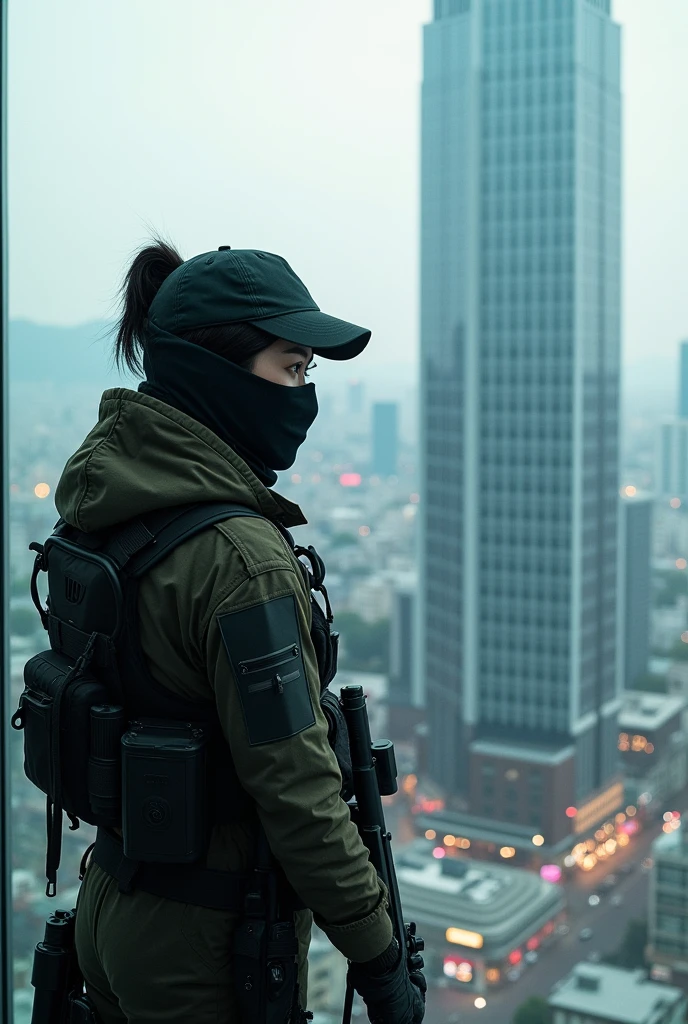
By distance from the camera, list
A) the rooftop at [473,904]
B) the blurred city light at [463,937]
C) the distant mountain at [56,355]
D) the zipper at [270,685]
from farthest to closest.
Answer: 1. the rooftop at [473,904]
2. the blurred city light at [463,937]
3. the distant mountain at [56,355]
4. the zipper at [270,685]

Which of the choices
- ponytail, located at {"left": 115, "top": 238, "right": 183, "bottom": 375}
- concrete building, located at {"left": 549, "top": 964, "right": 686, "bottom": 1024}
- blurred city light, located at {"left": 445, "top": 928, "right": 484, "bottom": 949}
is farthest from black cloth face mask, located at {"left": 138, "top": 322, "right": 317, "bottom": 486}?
blurred city light, located at {"left": 445, "top": 928, "right": 484, "bottom": 949}

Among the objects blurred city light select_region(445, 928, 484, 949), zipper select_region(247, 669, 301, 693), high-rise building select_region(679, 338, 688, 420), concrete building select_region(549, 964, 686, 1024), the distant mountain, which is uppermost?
high-rise building select_region(679, 338, 688, 420)

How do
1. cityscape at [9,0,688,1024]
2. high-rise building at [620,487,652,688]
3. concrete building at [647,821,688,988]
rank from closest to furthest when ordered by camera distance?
concrete building at [647,821,688,988] < cityscape at [9,0,688,1024] < high-rise building at [620,487,652,688]

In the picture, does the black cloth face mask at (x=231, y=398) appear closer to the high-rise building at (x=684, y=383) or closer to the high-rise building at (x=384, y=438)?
the high-rise building at (x=684, y=383)

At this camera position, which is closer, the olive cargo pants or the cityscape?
the olive cargo pants

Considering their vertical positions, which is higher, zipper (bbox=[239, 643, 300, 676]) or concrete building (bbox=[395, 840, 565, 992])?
zipper (bbox=[239, 643, 300, 676])

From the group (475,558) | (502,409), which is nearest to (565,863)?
(475,558)

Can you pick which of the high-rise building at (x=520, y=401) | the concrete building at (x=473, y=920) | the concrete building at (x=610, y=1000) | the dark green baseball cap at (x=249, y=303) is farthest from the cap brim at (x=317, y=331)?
the high-rise building at (x=520, y=401)

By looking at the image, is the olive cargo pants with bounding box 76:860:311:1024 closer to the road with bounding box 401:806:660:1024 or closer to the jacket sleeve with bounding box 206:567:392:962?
the jacket sleeve with bounding box 206:567:392:962
